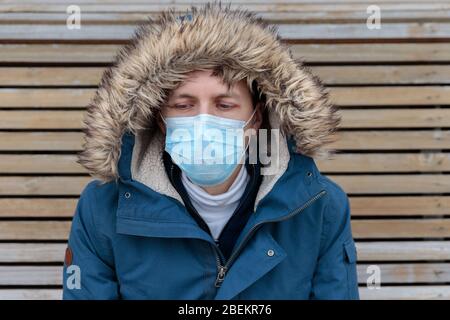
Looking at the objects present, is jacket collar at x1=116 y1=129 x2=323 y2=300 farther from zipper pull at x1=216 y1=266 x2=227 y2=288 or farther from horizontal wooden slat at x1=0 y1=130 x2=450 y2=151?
horizontal wooden slat at x1=0 y1=130 x2=450 y2=151

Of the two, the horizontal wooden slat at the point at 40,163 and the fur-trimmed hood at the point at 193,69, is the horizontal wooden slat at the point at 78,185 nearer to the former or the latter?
the horizontal wooden slat at the point at 40,163

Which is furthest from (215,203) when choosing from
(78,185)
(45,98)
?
(45,98)

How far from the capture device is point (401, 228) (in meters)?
3.22

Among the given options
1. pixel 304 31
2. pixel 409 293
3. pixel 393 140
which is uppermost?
pixel 304 31

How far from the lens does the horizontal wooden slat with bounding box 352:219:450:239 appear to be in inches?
126

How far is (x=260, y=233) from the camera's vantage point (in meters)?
1.86

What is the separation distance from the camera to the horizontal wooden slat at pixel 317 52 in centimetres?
324

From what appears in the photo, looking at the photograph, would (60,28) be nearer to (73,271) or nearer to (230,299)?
(73,271)

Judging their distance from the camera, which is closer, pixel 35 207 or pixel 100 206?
pixel 100 206

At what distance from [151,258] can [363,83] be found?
6.30 feet

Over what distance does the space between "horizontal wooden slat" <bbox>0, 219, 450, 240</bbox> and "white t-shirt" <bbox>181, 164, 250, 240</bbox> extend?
58.0 inches

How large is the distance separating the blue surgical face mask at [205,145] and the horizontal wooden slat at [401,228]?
5.14 feet

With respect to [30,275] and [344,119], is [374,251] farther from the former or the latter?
[30,275]

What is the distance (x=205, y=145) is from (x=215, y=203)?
21cm
